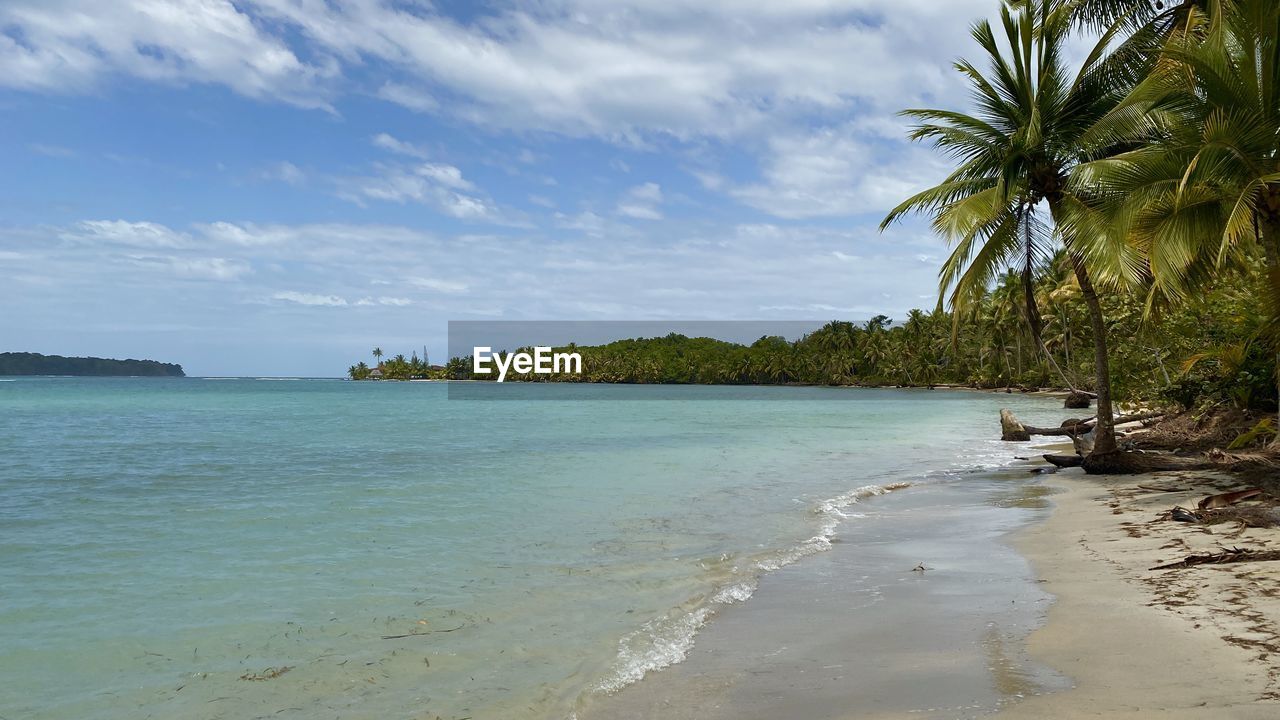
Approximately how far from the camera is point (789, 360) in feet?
454

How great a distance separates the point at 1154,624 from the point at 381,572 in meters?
6.29

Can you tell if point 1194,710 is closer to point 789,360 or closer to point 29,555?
point 29,555

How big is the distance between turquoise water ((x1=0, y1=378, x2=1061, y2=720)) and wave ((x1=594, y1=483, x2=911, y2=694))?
3 cm

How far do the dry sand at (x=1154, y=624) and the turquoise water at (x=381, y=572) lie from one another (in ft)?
7.70

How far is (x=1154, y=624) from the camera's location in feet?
16.1

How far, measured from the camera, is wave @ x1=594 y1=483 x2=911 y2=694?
194 inches

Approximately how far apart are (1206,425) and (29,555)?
60.1ft

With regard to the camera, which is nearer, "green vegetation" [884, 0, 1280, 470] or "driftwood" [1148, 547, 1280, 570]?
"driftwood" [1148, 547, 1280, 570]

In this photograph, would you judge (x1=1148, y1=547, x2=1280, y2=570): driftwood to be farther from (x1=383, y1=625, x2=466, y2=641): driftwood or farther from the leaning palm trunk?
the leaning palm trunk

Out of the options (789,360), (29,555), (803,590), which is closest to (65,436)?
(29,555)

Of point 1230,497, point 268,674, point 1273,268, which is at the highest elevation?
point 1273,268

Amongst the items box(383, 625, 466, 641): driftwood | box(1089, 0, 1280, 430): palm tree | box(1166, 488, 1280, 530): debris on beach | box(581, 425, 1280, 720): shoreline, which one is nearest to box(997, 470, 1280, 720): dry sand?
box(581, 425, 1280, 720): shoreline

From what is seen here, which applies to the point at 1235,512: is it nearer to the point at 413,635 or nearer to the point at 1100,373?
the point at 1100,373

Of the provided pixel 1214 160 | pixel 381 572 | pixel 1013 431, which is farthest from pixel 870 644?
pixel 1013 431
